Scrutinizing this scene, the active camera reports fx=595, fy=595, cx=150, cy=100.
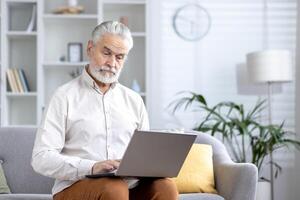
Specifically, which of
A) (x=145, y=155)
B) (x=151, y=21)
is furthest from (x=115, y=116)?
(x=151, y=21)

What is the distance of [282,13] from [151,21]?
1140 mm

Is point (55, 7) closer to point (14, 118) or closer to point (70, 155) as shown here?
point (14, 118)

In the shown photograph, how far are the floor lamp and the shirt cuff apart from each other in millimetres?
2672

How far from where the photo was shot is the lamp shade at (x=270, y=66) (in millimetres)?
4656

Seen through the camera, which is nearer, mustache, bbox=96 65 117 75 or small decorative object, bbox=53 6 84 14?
mustache, bbox=96 65 117 75

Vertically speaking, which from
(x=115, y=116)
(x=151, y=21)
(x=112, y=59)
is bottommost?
(x=115, y=116)

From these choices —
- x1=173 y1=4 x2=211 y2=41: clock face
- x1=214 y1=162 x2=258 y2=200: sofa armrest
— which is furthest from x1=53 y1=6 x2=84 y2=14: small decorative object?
x1=214 y1=162 x2=258 y2=200: sofa armrest

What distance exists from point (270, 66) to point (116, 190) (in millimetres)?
2806

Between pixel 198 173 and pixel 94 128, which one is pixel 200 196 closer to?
pixel 198 173

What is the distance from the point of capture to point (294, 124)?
16.8 feet

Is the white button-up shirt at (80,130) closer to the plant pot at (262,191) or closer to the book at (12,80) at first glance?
the plant pot at (262,191)

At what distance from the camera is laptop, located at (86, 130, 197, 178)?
7.01 ft

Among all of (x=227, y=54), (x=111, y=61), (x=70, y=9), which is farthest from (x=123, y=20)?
(x=111, y=61)

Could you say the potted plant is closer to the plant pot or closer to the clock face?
the plant pot
